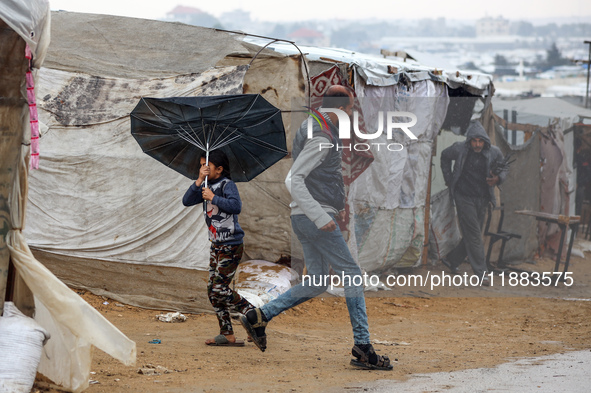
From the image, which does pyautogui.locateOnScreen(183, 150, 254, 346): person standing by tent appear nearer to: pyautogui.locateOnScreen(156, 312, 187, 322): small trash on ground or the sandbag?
pyautogui.locateOnScreen(156, 312, 187, 322): small trash on ground

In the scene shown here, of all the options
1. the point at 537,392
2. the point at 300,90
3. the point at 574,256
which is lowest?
the point at 574,256

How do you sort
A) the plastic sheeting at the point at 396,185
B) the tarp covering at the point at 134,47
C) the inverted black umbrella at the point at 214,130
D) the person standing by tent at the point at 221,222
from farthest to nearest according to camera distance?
1. the plastic sheeting at the point at 396,185
2. the tarp covering at the point at 134,47
3. the inverted black umbrella at the point at 214,130
4. the person standing by tent at the point at 221,222

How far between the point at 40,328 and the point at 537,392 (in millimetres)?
2989

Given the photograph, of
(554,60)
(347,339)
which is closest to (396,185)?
(347,339)

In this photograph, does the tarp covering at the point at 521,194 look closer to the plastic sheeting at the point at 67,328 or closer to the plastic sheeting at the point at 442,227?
the plastic sheeting at the point at 442,227

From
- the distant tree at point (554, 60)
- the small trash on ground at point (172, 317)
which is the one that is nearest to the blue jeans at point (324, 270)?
the small trash on ground at point (172, 317)

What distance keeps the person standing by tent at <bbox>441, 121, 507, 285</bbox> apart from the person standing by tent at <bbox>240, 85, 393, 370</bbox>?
4.94 metres

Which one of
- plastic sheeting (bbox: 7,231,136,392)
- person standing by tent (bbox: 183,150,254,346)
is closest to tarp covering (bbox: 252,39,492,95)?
person standing by tent (bbox: 183,150,254,346)

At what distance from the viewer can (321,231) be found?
16.6ft

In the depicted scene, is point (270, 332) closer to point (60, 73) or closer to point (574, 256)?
point (60, 73)

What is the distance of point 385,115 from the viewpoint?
28.9ft

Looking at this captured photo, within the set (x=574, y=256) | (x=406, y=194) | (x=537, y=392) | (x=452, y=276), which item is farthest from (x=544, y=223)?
(x=537, y=392)

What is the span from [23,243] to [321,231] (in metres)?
2.05

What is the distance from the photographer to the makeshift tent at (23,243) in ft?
12.2
